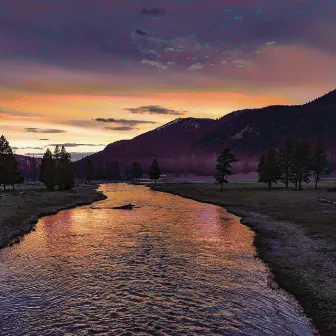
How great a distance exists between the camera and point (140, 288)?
63.6ft

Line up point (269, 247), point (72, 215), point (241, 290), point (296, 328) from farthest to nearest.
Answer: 1. point (72, 215)
2. point (269, 247)
3. point (241, 290)
4. point (296, 328)

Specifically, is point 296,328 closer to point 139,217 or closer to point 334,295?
point 334,295

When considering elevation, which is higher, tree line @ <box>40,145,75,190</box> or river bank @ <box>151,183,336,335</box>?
tree line @ <box>40,145,75,190</box>

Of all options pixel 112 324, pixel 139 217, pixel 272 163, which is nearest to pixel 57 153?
pixel 272 163

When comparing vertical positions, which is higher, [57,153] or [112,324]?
[57,153]

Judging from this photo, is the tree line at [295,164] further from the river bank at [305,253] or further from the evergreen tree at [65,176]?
the evergreen tree at [65,176]

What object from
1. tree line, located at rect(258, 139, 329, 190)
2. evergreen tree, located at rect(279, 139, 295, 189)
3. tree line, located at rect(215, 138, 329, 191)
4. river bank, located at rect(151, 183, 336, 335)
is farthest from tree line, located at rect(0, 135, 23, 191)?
evergreen tree, located at rect(279, 139, 295, 189)

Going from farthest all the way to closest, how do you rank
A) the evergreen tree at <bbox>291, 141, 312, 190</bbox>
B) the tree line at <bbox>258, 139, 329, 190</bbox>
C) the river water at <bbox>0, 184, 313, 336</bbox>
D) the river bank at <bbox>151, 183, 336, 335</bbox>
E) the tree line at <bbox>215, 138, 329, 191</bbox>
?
the tree line at <bbox>215, 138, 329, 191</bbox> < the tree line at <bbox>258, 139, 329, 190</bbox> < the evergreen tree at <bbox>291, 141, 312, 190</bbox> < the river bank at <bbox>151, 183, 336, 335</bbox> < the river water at <bbox>0, 184, 313, 336</bbox>

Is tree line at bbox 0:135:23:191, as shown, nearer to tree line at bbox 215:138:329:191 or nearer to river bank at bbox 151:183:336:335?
tree line at bbox 215:138:329:191

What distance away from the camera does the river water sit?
Answer: 14898 mm

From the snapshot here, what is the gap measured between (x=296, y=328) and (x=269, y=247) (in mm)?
14776

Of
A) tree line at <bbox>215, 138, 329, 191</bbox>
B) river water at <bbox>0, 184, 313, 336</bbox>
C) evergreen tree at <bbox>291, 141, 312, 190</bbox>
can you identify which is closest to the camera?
river water at <bbox>0, 184, 313, 336</bbox>

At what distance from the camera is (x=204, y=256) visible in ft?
87.2

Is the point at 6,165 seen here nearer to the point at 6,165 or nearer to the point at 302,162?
the point at 6,165
